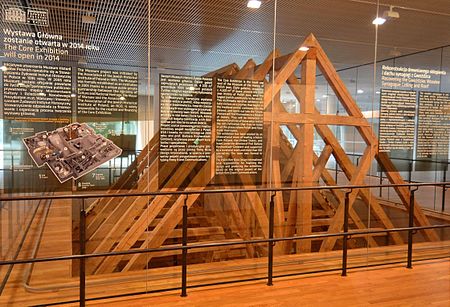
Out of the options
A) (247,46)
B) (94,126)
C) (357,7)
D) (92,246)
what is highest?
(357,7)

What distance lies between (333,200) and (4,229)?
132 inches

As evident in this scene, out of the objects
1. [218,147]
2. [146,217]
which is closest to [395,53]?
[218,147]

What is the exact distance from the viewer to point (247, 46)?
3654mm

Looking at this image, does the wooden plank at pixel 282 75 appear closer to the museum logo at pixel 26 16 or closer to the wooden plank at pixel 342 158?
the wooden plank at pixel 342 158

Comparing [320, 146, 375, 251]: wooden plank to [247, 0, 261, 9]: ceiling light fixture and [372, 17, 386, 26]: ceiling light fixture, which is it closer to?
[372, 17, 386, 26]: ceiling light fixture

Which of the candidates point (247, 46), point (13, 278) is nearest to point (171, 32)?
point (247, 46)

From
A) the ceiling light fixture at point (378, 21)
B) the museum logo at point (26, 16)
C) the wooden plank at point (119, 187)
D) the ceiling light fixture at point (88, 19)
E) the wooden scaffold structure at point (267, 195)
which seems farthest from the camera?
the ceiling light fixture at point (378, 21)

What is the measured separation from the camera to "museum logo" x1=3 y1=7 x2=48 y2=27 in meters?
2.85

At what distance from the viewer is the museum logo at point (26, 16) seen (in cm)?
285

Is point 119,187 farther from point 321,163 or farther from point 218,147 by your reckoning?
point 321,163

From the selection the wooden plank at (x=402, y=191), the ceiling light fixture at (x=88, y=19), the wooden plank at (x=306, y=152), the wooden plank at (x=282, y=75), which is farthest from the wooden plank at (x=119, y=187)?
the wooden plank at (x=402, y=191)

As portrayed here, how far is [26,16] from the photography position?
288 centimetres

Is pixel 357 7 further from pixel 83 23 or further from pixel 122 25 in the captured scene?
pixel 83 23

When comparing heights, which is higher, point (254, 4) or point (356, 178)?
point (254, 4)
